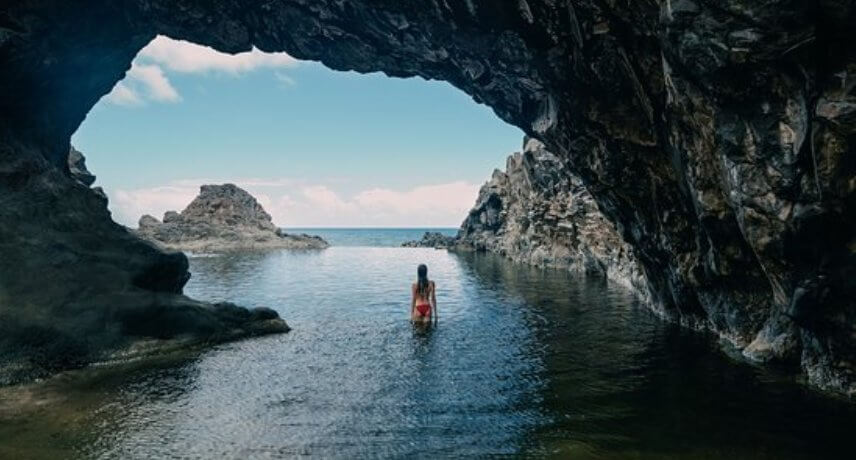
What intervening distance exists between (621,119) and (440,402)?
662 inches

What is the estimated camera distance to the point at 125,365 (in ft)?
77.2

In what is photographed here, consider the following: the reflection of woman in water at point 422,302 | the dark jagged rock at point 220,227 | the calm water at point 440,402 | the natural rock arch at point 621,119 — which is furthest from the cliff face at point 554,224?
the dark jagged rock at point 220,227

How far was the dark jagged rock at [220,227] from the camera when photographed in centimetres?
14438

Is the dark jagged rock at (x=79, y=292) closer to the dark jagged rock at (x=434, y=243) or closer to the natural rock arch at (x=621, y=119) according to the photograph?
the natural rock arch at (x=621, y=119)

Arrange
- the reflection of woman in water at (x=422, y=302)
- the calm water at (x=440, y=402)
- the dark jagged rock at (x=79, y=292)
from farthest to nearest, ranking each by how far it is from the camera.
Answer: the reflection of woman in water at (x=422, y=302), the dark jagged rock at (x=79, y=292), the calm water at (x=440, y=402)

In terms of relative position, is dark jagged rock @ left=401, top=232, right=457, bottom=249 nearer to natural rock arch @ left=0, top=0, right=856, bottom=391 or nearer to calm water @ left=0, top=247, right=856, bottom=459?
natural rock arch @ left=0, top=0, right=856, bottom=391

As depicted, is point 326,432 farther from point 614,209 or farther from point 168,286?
point 614,209

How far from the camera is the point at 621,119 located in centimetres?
2730

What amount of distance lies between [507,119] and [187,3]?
853 inches

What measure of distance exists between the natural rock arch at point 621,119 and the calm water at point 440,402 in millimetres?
3693

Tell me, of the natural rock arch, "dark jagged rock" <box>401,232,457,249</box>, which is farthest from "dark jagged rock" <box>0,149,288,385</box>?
"dark jagged rock" <box>401,232,457,249</box>

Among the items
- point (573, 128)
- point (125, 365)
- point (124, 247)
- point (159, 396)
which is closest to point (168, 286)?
point (124, 247)

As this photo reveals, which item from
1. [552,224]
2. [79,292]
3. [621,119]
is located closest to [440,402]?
[621,119]

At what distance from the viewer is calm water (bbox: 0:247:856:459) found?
48.1ft
